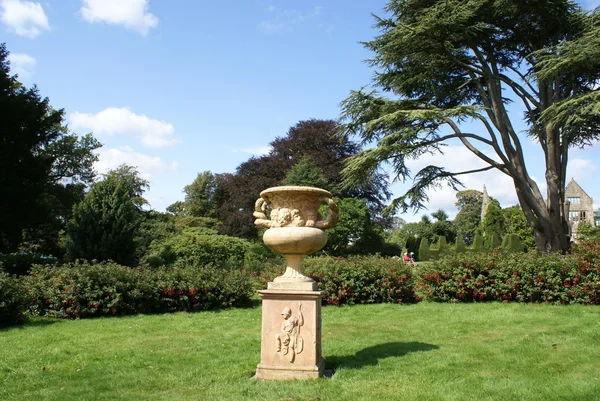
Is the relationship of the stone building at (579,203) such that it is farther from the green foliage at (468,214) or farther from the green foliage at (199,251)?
the green foliage at (199,251)

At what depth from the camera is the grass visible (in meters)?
4.45

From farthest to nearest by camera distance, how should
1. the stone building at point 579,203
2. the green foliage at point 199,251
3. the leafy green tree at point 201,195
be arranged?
1. the stone building at point 579,203
2. the leafy green tree at point 201,195
3. the green foliage at point 199,251

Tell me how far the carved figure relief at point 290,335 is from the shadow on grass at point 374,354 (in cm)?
66

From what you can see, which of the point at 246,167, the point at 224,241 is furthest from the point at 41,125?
the point at 246,167

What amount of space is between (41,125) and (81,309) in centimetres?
1302

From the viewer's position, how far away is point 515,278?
1012 cm

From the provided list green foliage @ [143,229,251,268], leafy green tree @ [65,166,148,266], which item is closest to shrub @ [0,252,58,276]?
leafy green tree @ [65,166,148,266]

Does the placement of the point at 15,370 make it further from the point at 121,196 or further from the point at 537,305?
the point at 121,196

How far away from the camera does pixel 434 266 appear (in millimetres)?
10922

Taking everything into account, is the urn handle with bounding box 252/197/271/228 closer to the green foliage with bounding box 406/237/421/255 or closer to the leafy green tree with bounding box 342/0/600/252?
the leafy green tree with bounding box 342/0/600/252

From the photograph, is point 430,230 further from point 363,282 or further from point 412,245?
point 363,282

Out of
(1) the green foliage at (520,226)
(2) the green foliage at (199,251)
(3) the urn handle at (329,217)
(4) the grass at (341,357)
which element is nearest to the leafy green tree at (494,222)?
(1) the green foliage at (520,226)

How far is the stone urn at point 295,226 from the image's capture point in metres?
5.04

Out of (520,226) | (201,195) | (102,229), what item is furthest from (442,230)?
(102,229)
